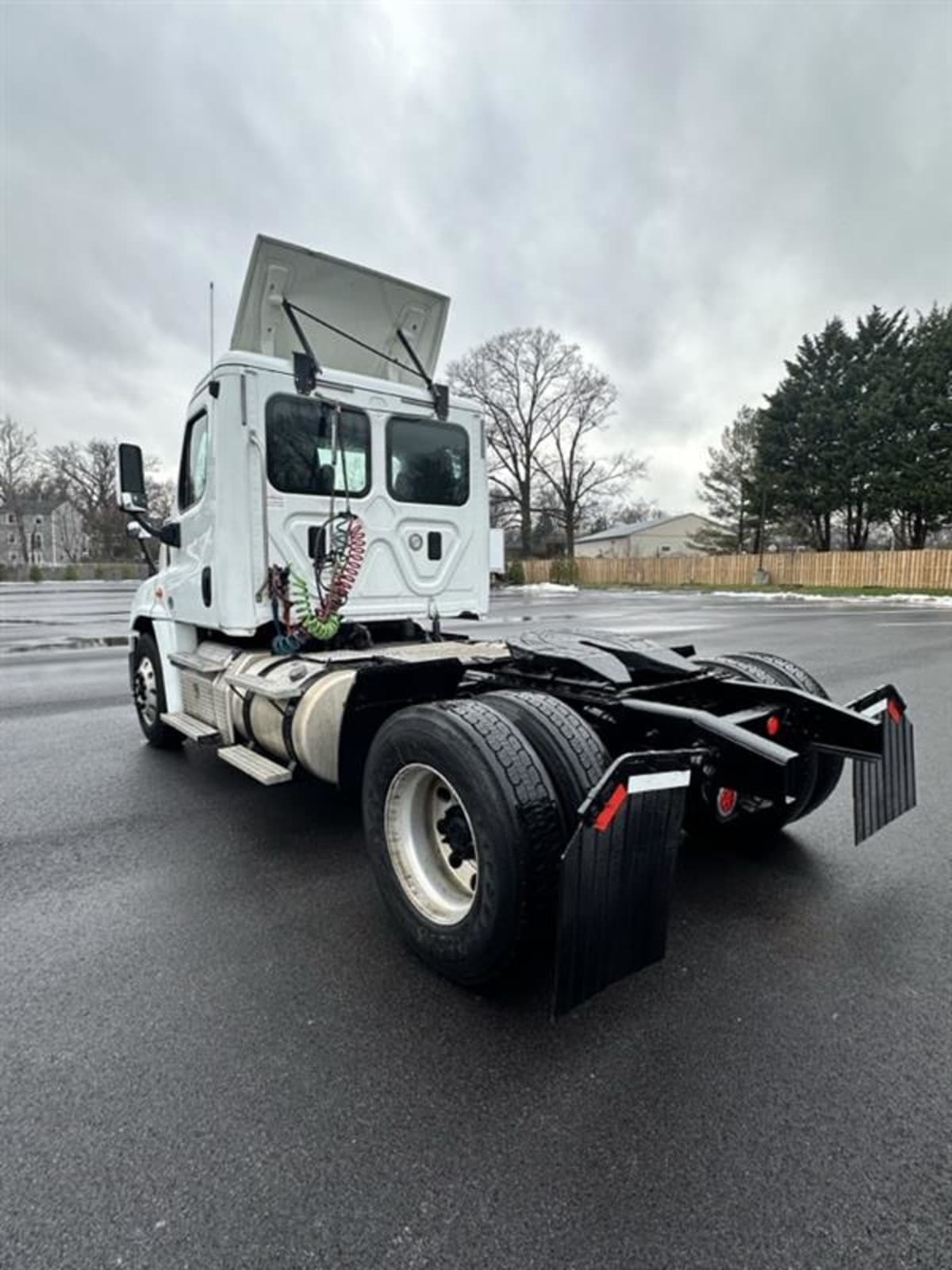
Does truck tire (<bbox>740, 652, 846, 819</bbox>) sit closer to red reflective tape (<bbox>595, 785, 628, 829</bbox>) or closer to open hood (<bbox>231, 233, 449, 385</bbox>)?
red reflective tape (<bbox>595, 785, 628, 829</bbox>)

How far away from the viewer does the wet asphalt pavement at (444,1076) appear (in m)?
1.56

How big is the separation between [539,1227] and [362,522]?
381cm

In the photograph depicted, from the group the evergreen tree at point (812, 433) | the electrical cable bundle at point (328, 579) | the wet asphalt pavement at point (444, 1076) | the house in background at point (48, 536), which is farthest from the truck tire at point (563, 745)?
the house in background at point (48, 536)

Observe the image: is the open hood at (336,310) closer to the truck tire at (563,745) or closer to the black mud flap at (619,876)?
the truck tire at (563,745)

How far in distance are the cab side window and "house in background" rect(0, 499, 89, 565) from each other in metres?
86.6

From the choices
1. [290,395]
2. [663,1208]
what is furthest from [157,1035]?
[290,395]

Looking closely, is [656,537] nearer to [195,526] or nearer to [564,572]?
[564,572]

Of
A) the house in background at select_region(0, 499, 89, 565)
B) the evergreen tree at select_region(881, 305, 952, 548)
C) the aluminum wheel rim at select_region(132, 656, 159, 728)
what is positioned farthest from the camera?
the house in background at select_region(0, 499, 89, 565)

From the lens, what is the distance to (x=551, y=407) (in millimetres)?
50156

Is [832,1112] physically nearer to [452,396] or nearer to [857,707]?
[857,707]

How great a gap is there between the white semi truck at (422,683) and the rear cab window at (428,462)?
0.05 feet

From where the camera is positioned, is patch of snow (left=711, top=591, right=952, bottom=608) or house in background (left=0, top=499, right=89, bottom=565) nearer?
patch of snow (left=711, top=591, right=952, bottom=608)

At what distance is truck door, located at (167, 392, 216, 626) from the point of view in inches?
172

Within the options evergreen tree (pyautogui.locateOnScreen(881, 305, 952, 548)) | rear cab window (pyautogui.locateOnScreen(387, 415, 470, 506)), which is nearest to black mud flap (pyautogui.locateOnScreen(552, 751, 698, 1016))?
rear cab window (pyautogui.locateOnScreen(387, 415, 470, 506))
